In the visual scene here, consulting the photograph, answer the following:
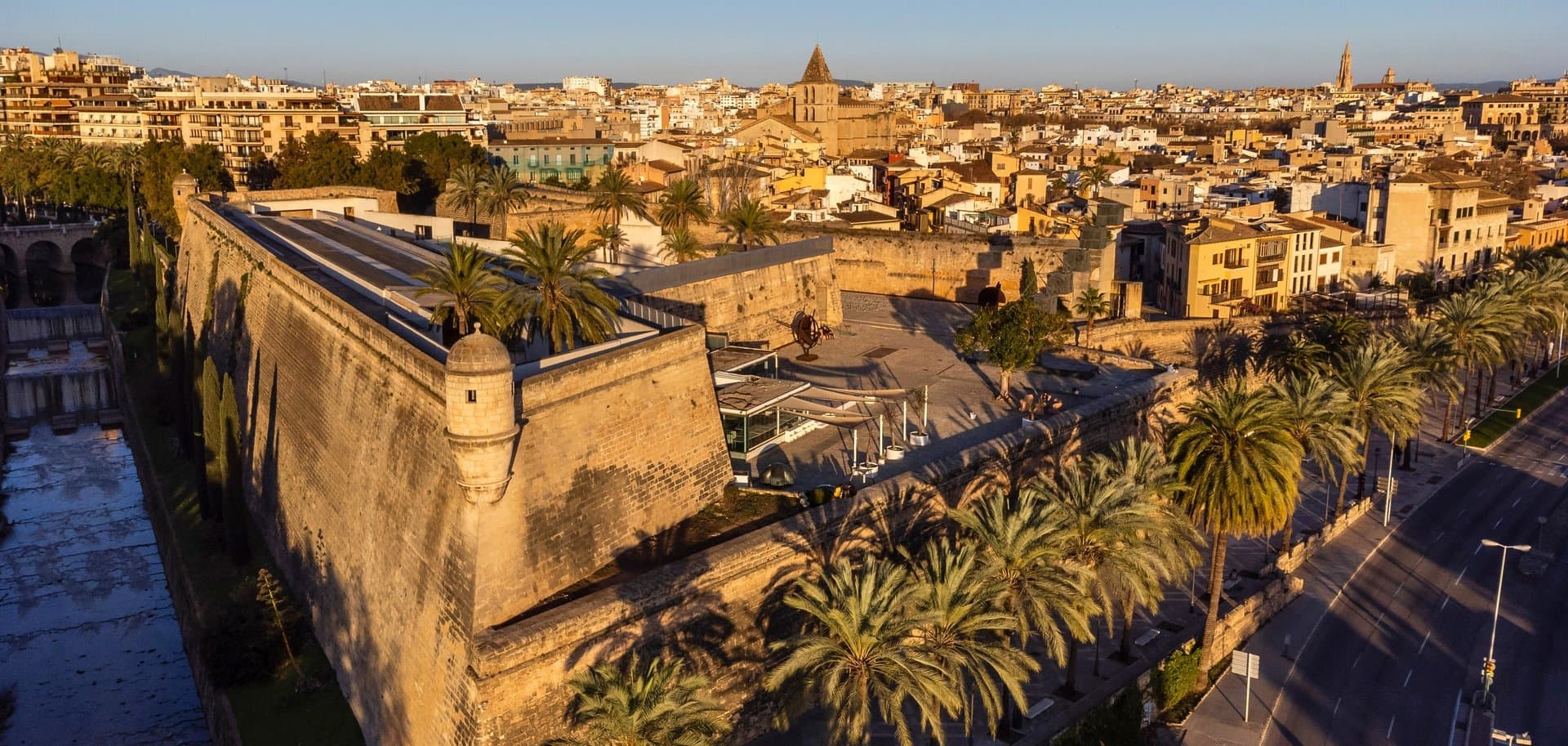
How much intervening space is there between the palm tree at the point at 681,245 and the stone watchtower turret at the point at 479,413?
22.5 m

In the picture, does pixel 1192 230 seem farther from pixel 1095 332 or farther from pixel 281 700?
pixel 281 700

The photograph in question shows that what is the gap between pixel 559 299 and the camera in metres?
23.5

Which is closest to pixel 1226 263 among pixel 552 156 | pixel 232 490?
pixel 232 490

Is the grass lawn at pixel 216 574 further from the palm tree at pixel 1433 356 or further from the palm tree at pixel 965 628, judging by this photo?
the palm tree at pixel 1433 356

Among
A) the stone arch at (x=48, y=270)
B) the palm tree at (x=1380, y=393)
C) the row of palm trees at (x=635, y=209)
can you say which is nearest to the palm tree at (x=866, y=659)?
the palm tree at (x=1380, y=393)

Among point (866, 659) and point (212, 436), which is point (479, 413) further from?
point (212, 436)

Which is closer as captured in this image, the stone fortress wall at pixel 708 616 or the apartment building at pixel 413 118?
the stone fortress wall at pixel 708 616

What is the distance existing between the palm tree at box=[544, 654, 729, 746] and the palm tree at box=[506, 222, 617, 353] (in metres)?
8.30

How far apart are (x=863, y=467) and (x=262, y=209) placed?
34.2 metres

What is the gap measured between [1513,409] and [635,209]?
3271 centimetres

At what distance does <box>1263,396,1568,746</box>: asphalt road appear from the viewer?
835 inches

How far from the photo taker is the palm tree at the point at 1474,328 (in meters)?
37.3

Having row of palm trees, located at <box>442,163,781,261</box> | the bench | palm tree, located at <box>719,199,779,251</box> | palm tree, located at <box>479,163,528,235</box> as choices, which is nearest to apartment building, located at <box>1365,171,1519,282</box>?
row of palm trees, located at <box>442,163,781,261</box>

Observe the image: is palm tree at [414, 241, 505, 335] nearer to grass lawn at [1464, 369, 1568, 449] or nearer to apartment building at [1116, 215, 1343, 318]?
apartment building at [1116, 215, 1343, 318]
